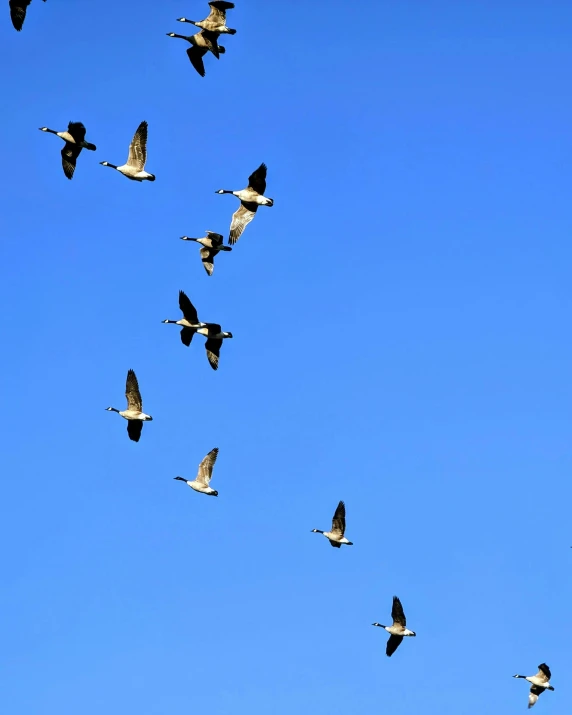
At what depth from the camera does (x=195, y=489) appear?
54000 mm

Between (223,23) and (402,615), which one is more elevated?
(223,23)

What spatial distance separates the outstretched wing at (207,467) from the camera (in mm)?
54062

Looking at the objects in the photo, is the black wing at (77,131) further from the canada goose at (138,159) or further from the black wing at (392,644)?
the black wing at (392,644)

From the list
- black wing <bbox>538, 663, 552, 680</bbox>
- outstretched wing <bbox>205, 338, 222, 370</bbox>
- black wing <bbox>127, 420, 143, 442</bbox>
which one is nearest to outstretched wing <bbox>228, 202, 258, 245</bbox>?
outstretched wing <bbox>205, 338, 222, 370</bbox>

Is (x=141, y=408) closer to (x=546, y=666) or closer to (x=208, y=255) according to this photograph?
(x=208, y=255)

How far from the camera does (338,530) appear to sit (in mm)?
55250

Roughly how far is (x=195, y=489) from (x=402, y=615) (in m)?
10.0

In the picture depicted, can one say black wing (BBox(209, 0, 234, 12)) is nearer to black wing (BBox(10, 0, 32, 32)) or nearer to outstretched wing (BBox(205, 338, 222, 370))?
black wing (BBox(10, 0, 32, 32))

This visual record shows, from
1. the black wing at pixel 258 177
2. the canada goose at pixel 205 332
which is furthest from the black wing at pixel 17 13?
the canada goose at pixel 205 332

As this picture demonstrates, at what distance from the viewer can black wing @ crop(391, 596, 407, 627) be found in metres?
53.9

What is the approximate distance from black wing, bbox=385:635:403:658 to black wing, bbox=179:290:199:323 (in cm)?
1600

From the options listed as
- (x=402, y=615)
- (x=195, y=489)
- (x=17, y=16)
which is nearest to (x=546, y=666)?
(x=402, y=615)

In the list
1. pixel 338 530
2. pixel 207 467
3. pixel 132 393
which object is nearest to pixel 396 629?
pixel 338 530

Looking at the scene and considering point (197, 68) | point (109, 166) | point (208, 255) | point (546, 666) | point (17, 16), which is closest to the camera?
point (17, 16)
